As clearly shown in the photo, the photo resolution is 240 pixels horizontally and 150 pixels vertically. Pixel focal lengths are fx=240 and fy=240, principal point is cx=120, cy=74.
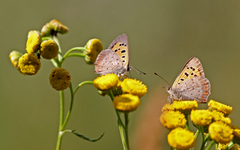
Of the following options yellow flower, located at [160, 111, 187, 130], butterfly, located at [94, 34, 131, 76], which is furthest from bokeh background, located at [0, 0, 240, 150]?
yellow flower, located at [160, 111, 187, 130]

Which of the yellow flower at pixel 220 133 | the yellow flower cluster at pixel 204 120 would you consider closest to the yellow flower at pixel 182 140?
the yellow flower cluster at pixel 204 120

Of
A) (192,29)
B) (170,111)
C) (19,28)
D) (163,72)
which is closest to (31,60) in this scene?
(170,111)

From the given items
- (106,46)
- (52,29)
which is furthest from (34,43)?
(106,46)

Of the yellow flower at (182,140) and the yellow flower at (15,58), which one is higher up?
the yellow flower at (15,58)

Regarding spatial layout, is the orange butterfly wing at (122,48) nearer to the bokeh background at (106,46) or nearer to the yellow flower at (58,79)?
the yellow flower at (58,79)

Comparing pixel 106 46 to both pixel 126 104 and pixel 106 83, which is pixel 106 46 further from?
pixel 126 104

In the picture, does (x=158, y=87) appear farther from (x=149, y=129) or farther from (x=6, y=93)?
(x=6, y=93)
